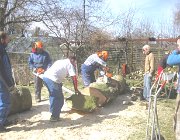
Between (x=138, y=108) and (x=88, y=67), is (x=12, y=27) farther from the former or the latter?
(x=138, y=108)

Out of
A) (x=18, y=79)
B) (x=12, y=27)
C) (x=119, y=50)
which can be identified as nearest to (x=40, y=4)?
(x=12, y=27)

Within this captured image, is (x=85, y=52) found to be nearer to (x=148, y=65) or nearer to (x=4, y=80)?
(x=148, y=65)

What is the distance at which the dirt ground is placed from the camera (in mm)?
6863

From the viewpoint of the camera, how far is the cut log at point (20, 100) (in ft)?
27.7

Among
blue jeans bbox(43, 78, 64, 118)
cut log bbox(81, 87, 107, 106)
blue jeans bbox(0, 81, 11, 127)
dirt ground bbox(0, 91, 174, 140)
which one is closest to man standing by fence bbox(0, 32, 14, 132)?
blue jeans bbox(0, 81, 11, 127)

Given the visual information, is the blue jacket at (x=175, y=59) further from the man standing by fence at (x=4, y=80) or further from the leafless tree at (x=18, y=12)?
the leafless tree at (x=18, y=12)

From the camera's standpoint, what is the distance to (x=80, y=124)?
7676mm

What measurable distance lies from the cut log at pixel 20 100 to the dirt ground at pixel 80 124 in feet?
0.42

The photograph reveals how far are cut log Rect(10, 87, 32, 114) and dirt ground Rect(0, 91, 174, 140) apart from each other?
0.13m

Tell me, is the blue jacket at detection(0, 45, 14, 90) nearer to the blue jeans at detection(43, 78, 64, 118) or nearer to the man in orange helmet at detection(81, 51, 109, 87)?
the blue jeans at detection(43, 78, 64, 118)

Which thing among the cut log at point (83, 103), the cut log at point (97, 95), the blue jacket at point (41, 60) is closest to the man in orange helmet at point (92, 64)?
the cut log at point (97, 95)

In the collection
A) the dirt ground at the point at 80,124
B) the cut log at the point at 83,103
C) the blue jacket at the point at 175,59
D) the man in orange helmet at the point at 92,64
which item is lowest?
the dirt ground at the point at 80,124

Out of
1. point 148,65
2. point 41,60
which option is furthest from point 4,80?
point 148,65

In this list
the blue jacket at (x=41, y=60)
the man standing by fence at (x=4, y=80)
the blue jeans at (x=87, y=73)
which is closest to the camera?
the man standing by fence at (x=4, y=80)
